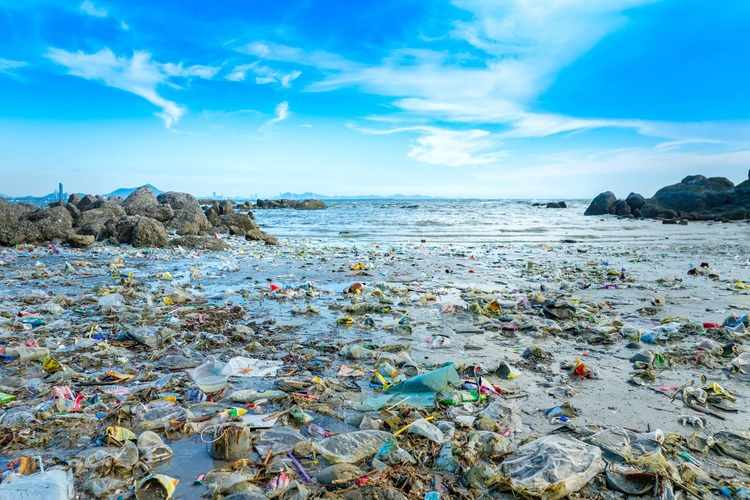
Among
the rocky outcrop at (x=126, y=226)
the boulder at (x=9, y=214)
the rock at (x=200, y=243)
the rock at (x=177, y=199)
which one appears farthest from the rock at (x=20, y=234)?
the rock at (x=177, y=199)

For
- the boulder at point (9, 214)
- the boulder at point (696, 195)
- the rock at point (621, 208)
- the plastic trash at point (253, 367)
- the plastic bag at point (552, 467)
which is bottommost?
the plastic trash at point (253, 367)

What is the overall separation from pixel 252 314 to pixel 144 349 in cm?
149

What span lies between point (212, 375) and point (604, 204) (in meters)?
37.6

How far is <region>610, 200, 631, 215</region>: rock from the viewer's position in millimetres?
33000

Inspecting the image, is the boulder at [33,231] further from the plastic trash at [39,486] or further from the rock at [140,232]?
the plastic trash at [39,486]

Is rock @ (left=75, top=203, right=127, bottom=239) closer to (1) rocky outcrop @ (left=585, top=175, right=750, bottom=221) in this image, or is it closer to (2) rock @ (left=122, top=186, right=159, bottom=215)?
(2) rock @ (left=122, top=186, right=159, bottom=215)

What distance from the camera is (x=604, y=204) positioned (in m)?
35.0

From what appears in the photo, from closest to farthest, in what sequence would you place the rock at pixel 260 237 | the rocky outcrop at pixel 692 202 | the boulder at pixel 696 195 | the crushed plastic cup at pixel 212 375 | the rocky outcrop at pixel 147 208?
1. the crushed plastic cup at pixel 212 375
2. the rock at pixel 260 237
3. the rocky outcrop at pixel 147 208
4. the rocky outcrop at pixel 692 202
5. the boulder at pixel 696 195

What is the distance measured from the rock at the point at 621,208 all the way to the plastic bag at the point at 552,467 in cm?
3558

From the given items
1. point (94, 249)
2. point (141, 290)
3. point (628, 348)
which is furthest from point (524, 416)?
point (94, 249)

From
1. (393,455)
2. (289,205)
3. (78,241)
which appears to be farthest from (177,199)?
(289,205)

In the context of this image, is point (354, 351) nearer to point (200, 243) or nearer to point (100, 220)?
point (200, 243)

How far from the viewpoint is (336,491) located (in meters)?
2.03

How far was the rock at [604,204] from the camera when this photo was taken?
34891 millimetres
